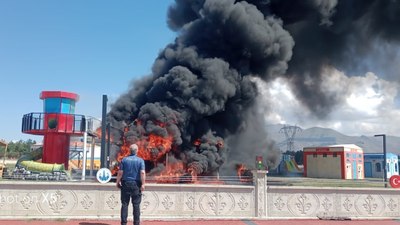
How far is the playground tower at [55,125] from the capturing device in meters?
27.5

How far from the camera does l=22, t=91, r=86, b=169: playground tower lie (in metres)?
27.5

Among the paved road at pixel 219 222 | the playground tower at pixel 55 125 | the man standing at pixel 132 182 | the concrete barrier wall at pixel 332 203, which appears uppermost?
the playground tower at pixel 55 125

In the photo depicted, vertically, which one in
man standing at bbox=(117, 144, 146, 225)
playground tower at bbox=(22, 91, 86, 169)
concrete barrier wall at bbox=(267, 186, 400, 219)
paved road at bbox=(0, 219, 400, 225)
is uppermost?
playground tower at bbox=(22, 91, 86, 169)

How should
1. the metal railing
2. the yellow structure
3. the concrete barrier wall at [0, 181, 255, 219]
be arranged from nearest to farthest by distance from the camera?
the concrete barrier wall at [0, 181, 255, 219]
the metal railing
the yellow structure

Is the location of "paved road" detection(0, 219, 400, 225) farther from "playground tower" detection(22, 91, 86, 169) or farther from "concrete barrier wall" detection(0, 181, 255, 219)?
"playground tower" detection(22, 91, 86, 169)

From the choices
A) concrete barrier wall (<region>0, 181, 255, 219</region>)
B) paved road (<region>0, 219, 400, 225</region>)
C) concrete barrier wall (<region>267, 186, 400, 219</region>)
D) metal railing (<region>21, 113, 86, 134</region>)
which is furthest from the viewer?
metal railing (<region>21, 113, 86, 134</region>)

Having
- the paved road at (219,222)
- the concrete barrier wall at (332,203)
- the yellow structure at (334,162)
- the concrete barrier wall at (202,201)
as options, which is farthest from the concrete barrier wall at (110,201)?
the yellow structure at (334,162)

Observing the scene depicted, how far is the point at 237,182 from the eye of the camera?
12.5m

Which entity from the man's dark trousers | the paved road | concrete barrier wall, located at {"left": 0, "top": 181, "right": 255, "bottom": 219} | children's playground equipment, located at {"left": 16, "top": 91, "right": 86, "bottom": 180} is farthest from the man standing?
children's playground equipment, located at {"left": 16, "top": 91, "right": 86, "bottom": 180}

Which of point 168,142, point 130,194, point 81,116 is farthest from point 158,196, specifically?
point 81,116

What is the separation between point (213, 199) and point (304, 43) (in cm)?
2591

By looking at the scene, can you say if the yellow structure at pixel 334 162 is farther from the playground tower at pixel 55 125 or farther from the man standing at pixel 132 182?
the man standing at pixel 132 182

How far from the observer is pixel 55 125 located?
27.5 metres

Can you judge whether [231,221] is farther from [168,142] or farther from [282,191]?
[168,142]
